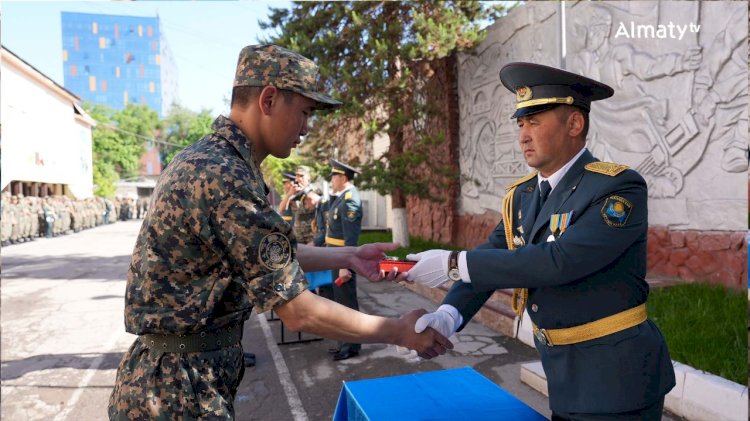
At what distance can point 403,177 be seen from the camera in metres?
11.4

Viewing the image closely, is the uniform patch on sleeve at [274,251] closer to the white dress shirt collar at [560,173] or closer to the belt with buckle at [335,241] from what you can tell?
the white dress shirt collar at [560,173]

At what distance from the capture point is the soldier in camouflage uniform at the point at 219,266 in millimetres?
1528

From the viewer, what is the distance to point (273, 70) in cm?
174

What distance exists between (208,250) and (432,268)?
0.92m

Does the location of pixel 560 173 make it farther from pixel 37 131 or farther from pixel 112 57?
pixel 112 57

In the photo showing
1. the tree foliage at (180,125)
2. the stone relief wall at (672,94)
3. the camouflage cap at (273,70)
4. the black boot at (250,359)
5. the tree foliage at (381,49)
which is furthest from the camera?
the tree foliage at (180,125)

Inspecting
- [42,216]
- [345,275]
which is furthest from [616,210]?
[42,216]

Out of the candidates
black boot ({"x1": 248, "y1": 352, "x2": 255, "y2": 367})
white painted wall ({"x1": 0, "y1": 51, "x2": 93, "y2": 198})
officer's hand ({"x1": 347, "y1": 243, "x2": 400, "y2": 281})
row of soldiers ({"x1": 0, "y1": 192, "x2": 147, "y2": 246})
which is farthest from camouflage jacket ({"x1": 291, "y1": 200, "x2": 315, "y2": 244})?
white painted wall ({"x1": 0, "y1": 51, "x2": 93, "y2": 198})

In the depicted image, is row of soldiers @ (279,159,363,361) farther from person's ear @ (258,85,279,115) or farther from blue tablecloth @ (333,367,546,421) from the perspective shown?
person's ear @ (258,85,279,115)

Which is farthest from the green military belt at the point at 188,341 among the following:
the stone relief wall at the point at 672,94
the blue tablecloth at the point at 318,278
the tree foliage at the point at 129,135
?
the tree foliage at the point at 129,135

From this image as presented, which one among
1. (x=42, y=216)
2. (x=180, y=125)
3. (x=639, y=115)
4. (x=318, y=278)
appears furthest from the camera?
(x=180, y=125)

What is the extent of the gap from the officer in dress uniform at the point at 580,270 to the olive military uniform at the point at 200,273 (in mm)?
772

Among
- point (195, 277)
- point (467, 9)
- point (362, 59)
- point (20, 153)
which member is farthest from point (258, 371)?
point (20, 153)

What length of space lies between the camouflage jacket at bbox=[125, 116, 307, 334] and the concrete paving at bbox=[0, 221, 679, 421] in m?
1.06
